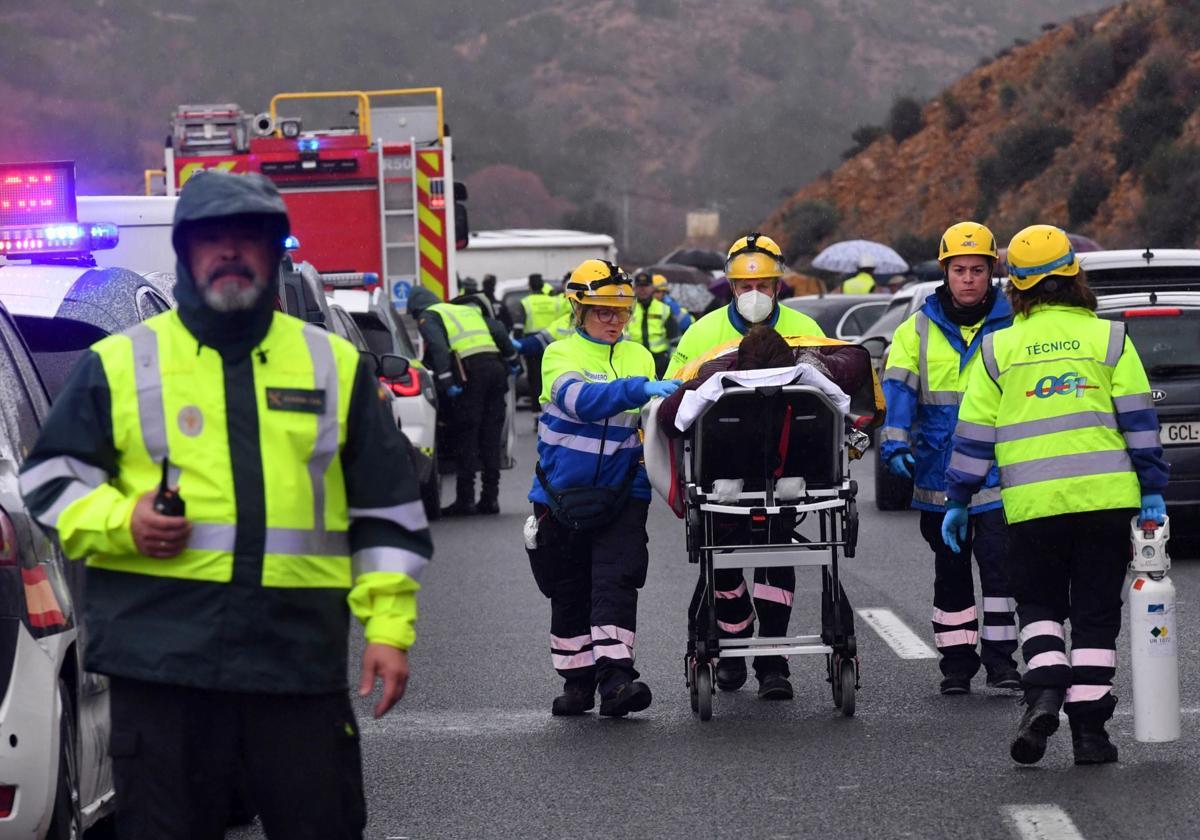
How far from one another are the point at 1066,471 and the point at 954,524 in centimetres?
77

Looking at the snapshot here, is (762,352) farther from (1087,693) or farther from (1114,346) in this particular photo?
(1087,693)

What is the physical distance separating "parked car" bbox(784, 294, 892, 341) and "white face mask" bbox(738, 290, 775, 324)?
15290mm

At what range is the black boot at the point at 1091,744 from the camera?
293 inches

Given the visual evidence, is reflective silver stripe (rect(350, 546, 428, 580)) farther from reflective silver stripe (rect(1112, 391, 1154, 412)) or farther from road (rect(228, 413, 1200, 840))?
reflective silver stripe (rect(1112, 391, 1154, 412))

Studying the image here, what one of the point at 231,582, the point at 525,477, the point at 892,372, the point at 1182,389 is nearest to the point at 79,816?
the point at 231,582

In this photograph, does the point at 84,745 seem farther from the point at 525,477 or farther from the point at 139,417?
the point at 525,477

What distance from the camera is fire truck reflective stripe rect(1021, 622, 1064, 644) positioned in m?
7.59

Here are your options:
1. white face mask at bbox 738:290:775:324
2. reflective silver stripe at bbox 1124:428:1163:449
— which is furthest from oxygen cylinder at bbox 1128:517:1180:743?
white face mask at bbox 738:290:775:324

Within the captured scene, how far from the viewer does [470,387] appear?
17.2 m

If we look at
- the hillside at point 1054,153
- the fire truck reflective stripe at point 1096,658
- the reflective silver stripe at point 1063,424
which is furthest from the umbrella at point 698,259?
the fire truck reflective stripe at point 1096,658

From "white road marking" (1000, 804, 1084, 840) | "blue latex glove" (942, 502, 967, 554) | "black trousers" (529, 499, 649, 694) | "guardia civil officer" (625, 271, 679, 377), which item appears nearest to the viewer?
"white road marking" (1000, 804, 1084, 840)

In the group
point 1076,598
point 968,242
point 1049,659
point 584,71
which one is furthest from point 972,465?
point 584,71

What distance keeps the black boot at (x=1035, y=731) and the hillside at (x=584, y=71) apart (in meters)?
103

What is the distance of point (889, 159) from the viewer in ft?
219
